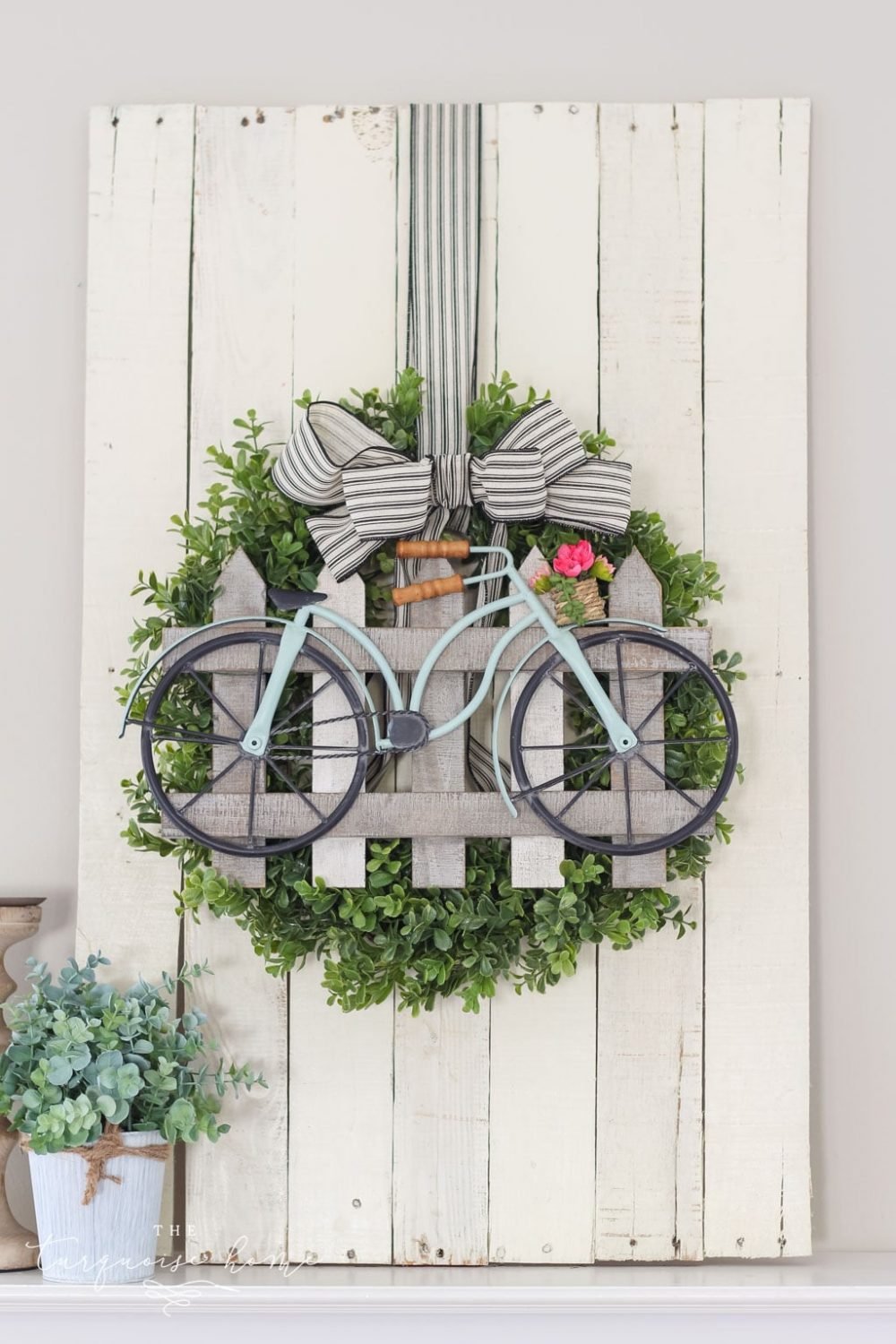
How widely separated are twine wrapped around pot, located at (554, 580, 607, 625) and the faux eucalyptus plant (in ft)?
1.74

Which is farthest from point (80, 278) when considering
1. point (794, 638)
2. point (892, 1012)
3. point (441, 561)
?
point (892, 1012)

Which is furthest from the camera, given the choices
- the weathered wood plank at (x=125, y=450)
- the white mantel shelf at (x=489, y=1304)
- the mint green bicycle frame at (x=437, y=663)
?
the weathered wood plank at (x=125, y=450)

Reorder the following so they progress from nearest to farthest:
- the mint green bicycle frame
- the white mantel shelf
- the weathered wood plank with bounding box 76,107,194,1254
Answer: the white mantel shelf
the mint green bicycle frame
the weathered wood plank with bounding box 76,107,194,1254

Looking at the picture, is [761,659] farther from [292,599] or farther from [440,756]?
[292,599]

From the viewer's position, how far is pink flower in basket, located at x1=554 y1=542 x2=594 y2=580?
3.92 ft

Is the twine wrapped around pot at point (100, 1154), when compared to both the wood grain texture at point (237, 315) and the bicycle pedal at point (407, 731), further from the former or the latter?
the bicycle pedal at point (407, 731)

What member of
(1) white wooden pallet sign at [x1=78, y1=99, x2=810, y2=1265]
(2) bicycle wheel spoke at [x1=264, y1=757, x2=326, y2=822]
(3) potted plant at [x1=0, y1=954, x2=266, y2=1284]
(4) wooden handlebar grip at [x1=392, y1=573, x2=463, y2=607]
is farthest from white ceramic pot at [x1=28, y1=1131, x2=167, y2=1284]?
(4) wooden handlebar grip at [x1=392, y1=573, x2=463, y2=607]

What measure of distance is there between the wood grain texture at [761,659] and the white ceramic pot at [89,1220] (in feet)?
1.86

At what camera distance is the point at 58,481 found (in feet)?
4.44

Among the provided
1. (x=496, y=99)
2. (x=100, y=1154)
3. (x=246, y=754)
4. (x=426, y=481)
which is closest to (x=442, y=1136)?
(x=100, y=1154)

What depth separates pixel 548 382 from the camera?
52.1 inches

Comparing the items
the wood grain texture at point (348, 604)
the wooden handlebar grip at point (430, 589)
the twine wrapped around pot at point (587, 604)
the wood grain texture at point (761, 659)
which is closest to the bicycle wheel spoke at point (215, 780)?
the wood grain texture at point (348, 604)

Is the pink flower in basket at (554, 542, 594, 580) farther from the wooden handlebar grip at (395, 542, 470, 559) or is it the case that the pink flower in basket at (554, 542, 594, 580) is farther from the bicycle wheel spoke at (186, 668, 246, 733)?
the bicycle wheel spoke at (186, 668, 246, 733)

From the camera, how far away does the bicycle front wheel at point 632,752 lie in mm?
1185
